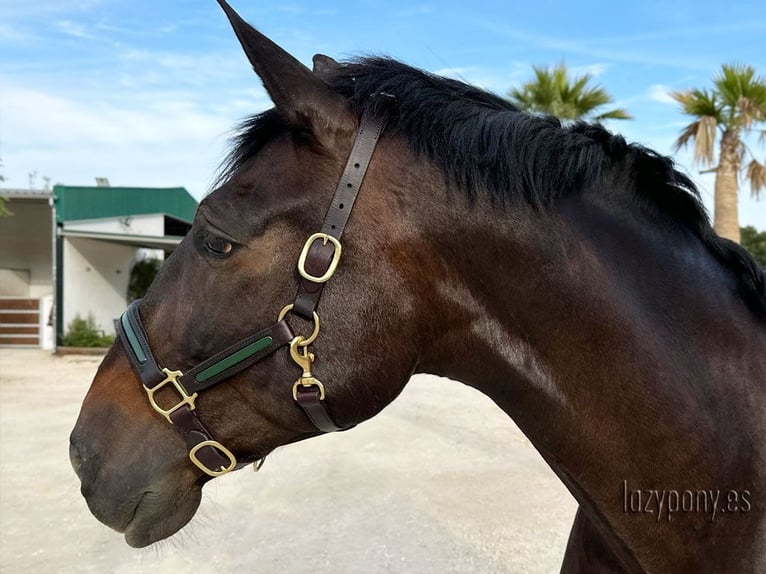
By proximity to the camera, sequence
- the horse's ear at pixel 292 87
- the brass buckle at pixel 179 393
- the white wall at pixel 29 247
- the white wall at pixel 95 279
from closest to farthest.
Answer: the horse's ear at pixel 292 87, the brass buckle at pixel 179 393, the white wall at pixel 95 279, the white wall at pixel 29 247

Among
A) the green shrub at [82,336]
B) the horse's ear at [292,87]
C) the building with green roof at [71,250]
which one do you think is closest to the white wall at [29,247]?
the building with green roof at [71,250]

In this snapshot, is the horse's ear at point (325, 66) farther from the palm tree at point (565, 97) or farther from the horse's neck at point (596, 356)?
the palm tree at point (565, 97)

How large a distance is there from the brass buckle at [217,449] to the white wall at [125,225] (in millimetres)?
Result: 16615

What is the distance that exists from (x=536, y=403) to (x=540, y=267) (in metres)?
0.34

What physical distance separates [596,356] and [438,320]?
1.29 feet

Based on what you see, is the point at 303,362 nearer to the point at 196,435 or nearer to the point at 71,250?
the point at 196,435

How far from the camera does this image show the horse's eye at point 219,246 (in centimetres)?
142

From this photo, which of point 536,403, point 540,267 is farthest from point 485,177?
point 536,403

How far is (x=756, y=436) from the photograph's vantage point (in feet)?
4.84

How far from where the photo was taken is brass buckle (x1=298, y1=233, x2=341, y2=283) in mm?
1354

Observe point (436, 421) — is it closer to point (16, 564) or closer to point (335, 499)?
point (335, 499)

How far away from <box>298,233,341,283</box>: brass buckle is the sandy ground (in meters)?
1.62

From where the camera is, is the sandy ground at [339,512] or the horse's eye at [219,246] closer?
the horse's eye at [219,246]

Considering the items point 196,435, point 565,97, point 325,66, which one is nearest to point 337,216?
point 325,66
